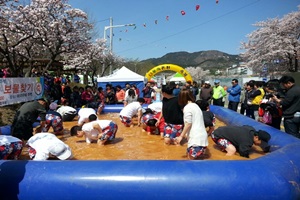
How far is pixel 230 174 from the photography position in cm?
303

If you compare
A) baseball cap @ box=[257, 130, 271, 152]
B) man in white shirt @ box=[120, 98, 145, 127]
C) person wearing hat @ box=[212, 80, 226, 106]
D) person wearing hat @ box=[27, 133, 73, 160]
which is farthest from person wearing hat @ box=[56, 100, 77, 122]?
baseball cap @ box=[257, 130, 271, 152]

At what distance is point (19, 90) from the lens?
790cm

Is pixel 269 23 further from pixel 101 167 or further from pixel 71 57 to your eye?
pixel 101 167

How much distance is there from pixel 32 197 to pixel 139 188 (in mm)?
1243

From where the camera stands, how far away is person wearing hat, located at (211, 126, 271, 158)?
4.59 meters

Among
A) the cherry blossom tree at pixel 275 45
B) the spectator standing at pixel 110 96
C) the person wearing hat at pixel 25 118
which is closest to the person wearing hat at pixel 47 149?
the person wearing hat at pixel 25 118

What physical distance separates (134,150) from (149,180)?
2301 millimetres

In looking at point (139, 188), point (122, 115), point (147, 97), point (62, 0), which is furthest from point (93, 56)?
point (139, 188)

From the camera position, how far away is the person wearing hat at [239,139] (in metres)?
4.59

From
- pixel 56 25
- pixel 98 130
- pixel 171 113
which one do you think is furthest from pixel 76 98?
pixel 171 113

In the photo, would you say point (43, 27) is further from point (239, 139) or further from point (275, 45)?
point (275, 45)

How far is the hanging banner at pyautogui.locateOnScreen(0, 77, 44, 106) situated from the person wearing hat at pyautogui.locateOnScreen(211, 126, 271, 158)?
5495mm

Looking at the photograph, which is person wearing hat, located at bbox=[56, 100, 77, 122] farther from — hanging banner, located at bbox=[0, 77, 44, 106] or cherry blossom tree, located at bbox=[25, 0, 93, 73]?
cherry blossom tree, located at bbox=[25, 0, 93, 73]

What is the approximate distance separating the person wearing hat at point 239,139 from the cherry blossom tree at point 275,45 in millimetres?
22082
